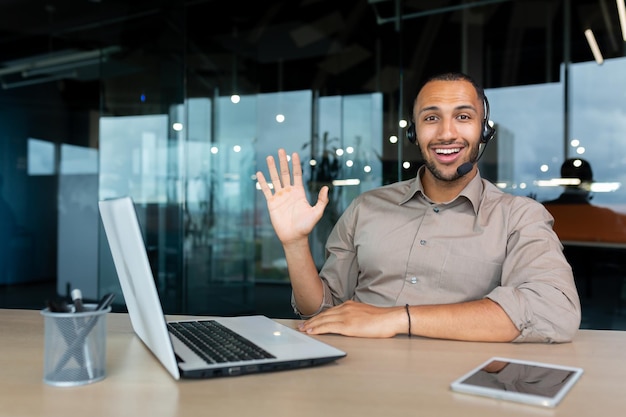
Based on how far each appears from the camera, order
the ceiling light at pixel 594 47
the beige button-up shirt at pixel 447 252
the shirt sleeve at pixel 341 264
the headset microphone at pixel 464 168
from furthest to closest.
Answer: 1. the ceiling light at pixel 594 47
2. the shirt sleeve at pixel 341 264
3. the headset microphone at pixel 464 168
4. the beige button-up shirt at pixel 447 252

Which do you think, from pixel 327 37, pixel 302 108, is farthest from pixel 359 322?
pixel 327 37

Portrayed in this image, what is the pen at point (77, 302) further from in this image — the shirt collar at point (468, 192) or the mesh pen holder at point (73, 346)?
the shirt collar at point (468, 192)

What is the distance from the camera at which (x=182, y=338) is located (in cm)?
118

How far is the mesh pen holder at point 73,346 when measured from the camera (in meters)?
0.91

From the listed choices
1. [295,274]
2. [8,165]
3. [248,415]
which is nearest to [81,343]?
[248,415]

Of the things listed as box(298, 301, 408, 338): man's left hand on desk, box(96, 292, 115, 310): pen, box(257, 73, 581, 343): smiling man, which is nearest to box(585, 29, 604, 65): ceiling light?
box(257, 73, 581, 343): smiling man

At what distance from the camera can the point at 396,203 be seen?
1847mm

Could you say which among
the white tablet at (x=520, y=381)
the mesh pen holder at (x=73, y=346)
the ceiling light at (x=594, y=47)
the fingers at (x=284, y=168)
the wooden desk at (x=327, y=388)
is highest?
the ceiling light at (x=594, y=47)

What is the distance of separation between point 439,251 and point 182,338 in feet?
2.68

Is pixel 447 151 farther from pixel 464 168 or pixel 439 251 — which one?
pixel 439 251

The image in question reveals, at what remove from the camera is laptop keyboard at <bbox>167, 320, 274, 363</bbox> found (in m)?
1.03

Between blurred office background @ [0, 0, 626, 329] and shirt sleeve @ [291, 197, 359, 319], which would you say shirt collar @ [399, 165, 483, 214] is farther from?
blurred office background @ [0, 0, 626, 329]

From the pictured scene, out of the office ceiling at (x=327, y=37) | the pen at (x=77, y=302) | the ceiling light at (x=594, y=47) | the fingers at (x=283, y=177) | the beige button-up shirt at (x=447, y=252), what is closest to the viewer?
the pen at (x=77, y=302)

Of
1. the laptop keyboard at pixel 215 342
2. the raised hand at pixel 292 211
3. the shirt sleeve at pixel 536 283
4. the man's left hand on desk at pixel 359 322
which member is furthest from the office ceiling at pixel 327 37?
the laptop keyboard at pixel 215 342
